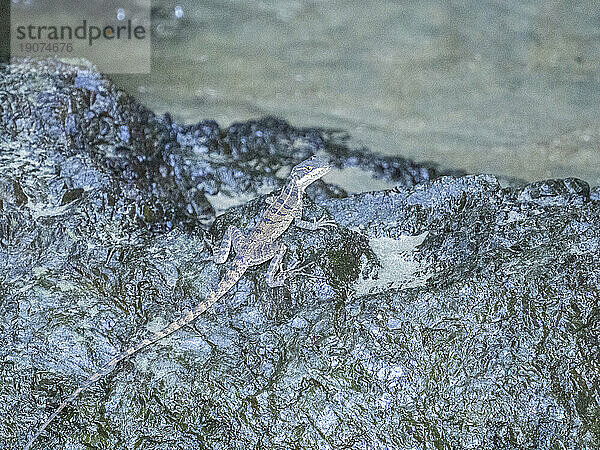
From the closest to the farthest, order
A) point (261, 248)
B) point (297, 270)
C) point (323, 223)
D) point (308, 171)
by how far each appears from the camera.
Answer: point (297, 270) → point (261, 248) → point (323, 223) → point (308, 171)

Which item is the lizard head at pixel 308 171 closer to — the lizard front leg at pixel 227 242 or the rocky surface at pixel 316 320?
the rocky surface at pixel 316 320

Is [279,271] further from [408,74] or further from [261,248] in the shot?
[408,74]

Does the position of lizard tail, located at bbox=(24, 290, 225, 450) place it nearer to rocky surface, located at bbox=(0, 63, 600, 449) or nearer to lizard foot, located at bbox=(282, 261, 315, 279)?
rocky surface, located at bbox=(0, 63, 600, 449)

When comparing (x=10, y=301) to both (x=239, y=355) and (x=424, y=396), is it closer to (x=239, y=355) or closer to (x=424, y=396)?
(x=239, y=355)

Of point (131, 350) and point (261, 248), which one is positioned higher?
point (261, 248)

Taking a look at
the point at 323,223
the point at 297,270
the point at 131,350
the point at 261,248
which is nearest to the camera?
the point at 131,350

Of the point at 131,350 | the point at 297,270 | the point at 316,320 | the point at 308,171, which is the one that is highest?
the point at 308,171

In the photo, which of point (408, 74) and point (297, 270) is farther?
point (408, 74)

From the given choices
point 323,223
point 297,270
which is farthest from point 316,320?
point 323,223

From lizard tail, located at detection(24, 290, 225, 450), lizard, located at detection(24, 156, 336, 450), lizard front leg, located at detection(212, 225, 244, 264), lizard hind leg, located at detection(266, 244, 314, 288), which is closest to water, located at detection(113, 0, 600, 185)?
lizard, located at detection(24, 156, 336, 450)
